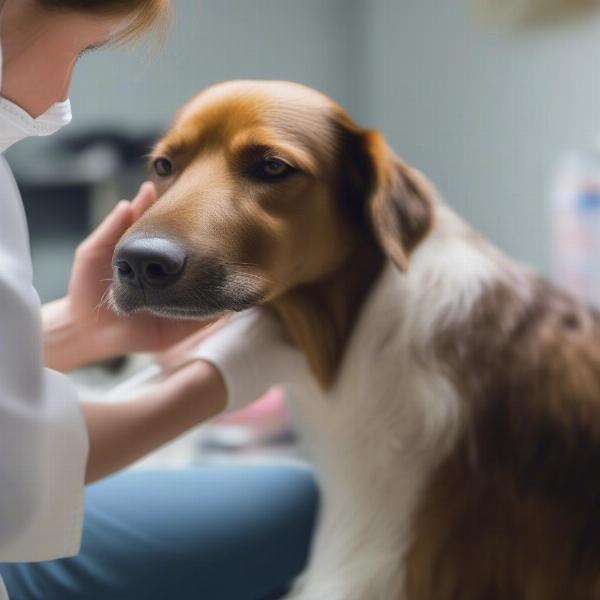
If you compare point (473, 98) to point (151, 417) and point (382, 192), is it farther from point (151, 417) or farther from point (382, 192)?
point (151, 417)

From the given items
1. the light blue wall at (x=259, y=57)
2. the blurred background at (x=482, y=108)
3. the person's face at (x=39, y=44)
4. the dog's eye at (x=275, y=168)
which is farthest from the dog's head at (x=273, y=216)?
the blurred background at (x=482, y=108)

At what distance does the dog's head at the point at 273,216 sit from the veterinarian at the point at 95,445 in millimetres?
76

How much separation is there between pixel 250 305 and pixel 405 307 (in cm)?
22

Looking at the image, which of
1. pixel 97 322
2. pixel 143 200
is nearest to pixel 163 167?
pixel 143 200

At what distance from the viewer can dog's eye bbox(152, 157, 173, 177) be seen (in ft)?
2.45

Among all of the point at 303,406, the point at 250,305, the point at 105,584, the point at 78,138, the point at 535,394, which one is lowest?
the point at 78,138

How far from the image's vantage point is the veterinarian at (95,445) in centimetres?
56

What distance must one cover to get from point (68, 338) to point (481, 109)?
1.59m

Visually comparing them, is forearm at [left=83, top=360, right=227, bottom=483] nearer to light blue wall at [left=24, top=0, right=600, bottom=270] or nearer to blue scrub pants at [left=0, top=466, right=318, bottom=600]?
blue scrub pants at [left=0, top=466, right=318, bottom=600]

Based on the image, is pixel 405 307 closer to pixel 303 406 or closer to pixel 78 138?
pixel 303 406

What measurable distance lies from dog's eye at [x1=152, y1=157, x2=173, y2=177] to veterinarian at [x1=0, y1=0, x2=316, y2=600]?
0.09 feet

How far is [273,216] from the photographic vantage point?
28.3 inches

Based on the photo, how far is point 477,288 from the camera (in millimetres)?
855

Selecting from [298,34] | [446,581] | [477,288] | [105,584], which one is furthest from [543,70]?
[105,584]
